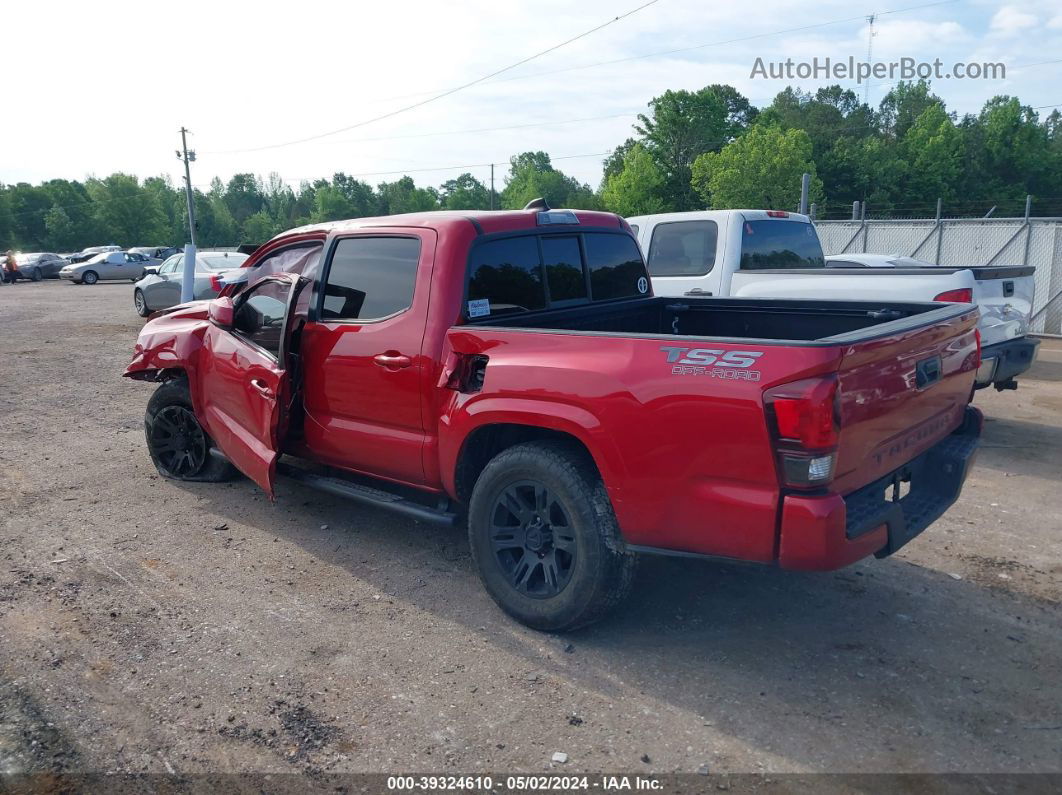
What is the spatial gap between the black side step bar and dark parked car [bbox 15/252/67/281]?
145ft

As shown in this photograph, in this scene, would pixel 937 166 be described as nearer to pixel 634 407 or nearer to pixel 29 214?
pixel 634 407

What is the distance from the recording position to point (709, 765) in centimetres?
295

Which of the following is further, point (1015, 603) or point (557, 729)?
point (1015, 603)

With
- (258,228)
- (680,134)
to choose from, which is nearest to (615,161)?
(680,134)

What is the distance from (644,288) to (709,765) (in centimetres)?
325

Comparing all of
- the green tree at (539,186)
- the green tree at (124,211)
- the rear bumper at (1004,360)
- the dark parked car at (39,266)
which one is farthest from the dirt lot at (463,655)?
the green tree at (124,211)

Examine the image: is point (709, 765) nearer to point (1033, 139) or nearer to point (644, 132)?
point (644, 132)

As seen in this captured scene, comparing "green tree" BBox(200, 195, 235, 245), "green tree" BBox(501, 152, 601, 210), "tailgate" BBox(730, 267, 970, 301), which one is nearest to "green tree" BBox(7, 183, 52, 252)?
"green tree" BBox(200, 195, 235, 245)

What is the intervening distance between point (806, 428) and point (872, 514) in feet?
2.05

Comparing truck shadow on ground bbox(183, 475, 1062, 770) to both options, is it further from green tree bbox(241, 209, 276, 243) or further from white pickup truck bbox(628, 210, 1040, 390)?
green tree bbox(241, 209, 276, 243)

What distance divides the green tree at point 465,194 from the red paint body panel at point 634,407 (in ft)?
277

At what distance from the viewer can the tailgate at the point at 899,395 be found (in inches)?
122

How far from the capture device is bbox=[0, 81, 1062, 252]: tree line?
3984 cm

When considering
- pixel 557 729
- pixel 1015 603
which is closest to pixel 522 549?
pixel 557 729
